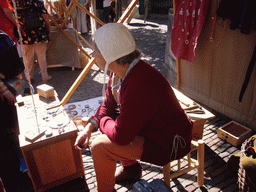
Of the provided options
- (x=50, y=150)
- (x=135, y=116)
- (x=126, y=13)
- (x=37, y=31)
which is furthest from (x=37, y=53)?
(x=135, y=116)

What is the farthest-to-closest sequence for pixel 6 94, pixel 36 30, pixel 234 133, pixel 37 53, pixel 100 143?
pixel 37 53, pixel 36 30, pixel 234 133, pixel 6 94, pixel 100 143

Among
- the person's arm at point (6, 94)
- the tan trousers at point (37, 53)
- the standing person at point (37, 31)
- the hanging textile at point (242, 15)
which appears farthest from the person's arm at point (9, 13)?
the hanging textile at point (242, 15)

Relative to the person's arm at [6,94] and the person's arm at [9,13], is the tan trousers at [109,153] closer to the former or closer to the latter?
the person's arm at [6,94]

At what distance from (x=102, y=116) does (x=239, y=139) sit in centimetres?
194

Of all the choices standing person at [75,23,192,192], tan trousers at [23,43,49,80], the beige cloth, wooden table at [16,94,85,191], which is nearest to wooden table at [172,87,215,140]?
standing person at [75,23,192,192]

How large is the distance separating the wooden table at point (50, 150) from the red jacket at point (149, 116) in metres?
0.49

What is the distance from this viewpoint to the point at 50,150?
2.07 meters

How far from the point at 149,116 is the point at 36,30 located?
3777mm

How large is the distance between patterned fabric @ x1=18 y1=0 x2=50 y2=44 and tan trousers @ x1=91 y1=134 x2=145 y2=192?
3.45 meters

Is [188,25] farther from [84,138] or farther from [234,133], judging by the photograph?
[84,138]

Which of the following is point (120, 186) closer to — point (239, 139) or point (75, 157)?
point (75, 157)

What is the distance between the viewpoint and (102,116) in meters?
2.14

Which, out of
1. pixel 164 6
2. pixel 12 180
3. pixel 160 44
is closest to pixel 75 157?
pixel 12 180

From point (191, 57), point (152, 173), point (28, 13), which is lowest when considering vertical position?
point (152, 173)
